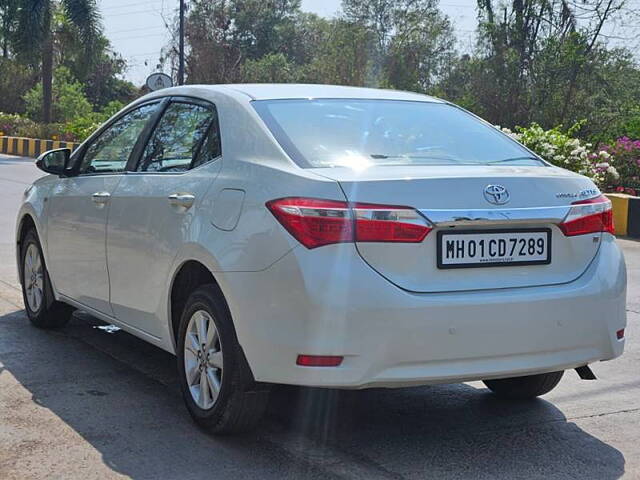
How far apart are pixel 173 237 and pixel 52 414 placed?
966 mm

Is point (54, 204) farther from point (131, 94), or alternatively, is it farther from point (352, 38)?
point (131, 94)

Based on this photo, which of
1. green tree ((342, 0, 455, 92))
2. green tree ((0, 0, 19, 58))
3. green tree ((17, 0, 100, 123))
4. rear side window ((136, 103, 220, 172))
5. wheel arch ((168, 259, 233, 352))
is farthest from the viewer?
green tree ((342, 0, 455, 92))

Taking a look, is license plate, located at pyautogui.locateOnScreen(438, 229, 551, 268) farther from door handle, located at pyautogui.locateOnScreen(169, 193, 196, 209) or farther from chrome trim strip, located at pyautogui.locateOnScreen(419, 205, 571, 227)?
door handle, located at pyautogui.locateOnScreen(169, 193, 196, 209)

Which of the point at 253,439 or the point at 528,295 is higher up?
the point at 528,295

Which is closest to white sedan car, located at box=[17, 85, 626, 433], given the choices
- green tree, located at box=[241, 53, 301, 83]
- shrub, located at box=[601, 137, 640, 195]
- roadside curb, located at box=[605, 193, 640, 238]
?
roadside curb, located at box=[605, 193, 640, 238]

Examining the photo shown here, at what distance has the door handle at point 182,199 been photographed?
4512mm

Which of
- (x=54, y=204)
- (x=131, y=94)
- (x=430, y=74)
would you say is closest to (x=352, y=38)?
(x=430, y=74)

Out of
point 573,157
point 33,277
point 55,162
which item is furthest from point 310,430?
point 573,157

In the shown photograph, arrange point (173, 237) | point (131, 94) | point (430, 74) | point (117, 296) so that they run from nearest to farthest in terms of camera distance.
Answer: point (173, 237), point (117, 296), point (430, 74), point (131, 94)

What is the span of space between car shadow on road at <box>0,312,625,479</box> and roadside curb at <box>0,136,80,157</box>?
28.9 meters

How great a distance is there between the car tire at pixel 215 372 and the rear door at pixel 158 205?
289 millimetres

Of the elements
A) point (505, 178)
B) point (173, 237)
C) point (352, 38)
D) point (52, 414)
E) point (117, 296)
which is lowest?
point (52, 414)

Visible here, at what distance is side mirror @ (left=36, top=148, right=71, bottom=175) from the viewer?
20.0ft

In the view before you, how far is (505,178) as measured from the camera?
13.3ft
